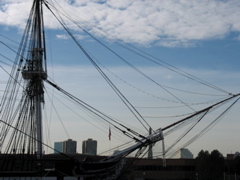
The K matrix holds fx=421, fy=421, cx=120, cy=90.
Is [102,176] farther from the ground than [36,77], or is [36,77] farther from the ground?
[36,77]

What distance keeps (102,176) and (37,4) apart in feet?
52.6

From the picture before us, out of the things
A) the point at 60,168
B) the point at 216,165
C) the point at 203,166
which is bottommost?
the point at 60,168

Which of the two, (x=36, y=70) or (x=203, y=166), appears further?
(x=203, y=166)

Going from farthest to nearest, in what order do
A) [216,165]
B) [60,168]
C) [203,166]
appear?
[203,166] → [216,165] → [60,168]

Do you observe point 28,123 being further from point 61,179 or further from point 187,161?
point 187,161

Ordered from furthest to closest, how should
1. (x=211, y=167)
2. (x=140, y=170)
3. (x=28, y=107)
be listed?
(x=140, y=170) < (x=211, y=167) < (x=28, y=107)

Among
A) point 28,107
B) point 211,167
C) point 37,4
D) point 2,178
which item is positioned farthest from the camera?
point 211,167

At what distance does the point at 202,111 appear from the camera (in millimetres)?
29172

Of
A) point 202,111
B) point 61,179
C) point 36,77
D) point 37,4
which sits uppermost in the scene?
point 37,4

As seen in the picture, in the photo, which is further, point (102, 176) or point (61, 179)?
point (102, 176)

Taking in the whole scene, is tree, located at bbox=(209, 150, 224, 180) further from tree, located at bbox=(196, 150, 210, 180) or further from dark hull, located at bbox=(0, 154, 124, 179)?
dark hull, located at bbox=(0, 154, 124, 179)

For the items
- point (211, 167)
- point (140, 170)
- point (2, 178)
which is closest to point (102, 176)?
point (2, 178)

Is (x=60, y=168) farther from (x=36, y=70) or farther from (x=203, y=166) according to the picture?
(x=203, y=166)

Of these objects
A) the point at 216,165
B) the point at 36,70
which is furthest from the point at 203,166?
the point at 36,70
